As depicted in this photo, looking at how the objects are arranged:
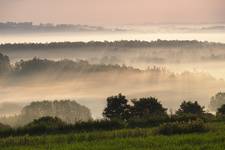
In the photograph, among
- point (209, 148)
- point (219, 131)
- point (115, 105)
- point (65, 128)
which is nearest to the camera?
point (209, 148)

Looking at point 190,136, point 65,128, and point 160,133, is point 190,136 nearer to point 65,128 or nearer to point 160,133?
point 160,133

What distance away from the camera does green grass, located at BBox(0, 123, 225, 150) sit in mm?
27344

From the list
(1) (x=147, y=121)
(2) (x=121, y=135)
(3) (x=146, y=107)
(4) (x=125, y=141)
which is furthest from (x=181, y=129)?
(3) (x=146, y=107)

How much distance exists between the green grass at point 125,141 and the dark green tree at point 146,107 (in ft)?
85.0

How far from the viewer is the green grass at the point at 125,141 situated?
27.3m

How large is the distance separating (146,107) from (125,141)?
106 feet

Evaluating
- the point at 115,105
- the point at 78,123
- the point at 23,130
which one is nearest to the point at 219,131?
the point at 78,123

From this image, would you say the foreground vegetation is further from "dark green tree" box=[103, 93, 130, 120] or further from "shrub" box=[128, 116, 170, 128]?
"dark green tree" box=[103, 93, 130, 120]

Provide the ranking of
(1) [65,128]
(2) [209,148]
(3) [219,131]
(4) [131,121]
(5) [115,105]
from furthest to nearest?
(5) [115,105]
(4) [131,121]
(1) [65,128]
(3) [219,131]
(2) [209,148]

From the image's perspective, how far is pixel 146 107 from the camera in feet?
201

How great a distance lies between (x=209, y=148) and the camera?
26047 millimetres

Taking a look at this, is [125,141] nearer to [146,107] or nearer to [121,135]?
[121,135]

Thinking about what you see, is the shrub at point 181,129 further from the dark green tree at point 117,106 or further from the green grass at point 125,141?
the dark green tree at point 117,106

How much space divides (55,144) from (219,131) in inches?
333
